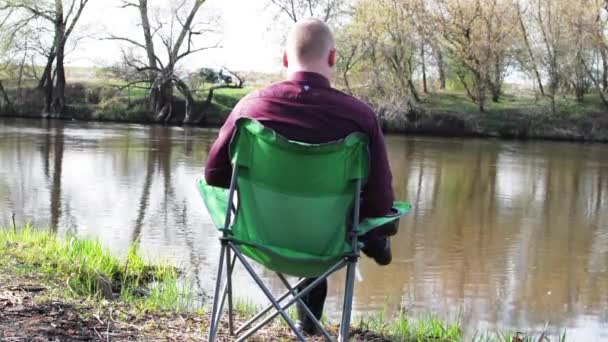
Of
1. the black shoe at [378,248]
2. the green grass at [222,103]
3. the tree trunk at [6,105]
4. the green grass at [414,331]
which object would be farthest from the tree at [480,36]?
the black shoe at [378,248]

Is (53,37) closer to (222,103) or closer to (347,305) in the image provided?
(222,103)

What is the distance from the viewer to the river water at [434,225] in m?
5.37

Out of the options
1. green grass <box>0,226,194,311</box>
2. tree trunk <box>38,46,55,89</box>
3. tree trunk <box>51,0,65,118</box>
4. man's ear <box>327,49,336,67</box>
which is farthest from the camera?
tree trunk <box>38,46,55,89</box>

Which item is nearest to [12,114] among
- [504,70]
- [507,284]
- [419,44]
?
[419,44]

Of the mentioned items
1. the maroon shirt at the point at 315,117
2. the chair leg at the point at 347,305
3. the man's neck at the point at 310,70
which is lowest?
the chair leg at the point at 347,305

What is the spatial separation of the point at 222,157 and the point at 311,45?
540 millimetres

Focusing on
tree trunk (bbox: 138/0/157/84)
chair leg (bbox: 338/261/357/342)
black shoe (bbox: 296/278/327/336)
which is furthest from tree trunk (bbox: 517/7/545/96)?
chair leg (bbox: 338/261/357/342)

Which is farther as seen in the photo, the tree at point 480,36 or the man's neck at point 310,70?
the tree at point 480,36

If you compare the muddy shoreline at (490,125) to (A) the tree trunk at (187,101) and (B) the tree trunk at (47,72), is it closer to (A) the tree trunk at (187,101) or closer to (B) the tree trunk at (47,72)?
(A) the tree trunk at (187,101)

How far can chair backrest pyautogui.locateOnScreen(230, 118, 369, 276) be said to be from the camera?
2633 mm

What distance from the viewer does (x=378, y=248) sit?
9.80 feet

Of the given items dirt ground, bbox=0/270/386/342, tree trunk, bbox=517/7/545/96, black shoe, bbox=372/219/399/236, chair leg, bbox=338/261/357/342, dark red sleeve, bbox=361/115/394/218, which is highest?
tree trunk, bbox=517/7/545/96

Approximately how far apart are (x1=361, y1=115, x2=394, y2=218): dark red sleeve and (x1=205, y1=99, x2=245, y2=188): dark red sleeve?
0.51 meters

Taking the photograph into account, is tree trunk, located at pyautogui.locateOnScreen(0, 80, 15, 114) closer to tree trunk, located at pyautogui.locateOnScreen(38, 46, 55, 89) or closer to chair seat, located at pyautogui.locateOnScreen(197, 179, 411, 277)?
tree trunk, located at pyautogui.locateOnScreen(38, 46, 55, 89)
